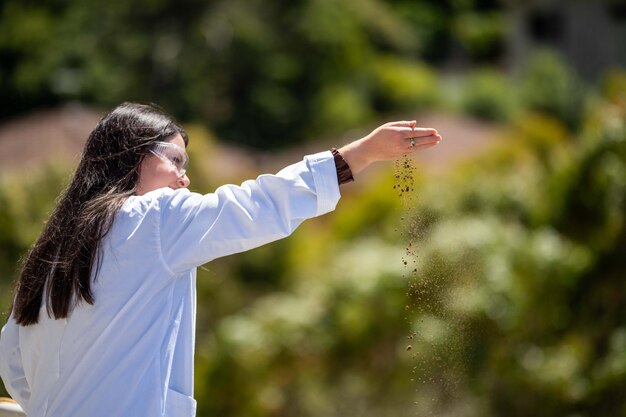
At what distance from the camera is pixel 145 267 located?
230cm

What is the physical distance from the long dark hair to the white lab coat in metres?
0.04

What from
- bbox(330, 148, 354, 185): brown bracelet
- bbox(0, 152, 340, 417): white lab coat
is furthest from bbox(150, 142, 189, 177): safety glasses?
bbox(330, 148, 354, 185): brown bracelet

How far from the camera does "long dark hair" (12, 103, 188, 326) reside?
234cm

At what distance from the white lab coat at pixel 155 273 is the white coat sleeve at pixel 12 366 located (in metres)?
0.29

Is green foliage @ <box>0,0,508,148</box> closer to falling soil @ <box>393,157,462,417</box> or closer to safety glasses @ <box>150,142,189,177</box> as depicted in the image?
falling soil @ <box>393,157,462,417</box>

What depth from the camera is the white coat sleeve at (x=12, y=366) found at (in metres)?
2.60

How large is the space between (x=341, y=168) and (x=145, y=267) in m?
0.49

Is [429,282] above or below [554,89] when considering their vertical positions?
above

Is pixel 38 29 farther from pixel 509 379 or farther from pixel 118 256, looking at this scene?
pixel 118 256

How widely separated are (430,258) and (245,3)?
2248 centimetres

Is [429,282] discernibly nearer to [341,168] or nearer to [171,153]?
[341,168]

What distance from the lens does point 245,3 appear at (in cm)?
2558

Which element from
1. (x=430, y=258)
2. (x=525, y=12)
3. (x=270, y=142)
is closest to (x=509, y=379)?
(x=430, y=258)

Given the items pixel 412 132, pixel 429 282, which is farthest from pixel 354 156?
pixel 429 282
